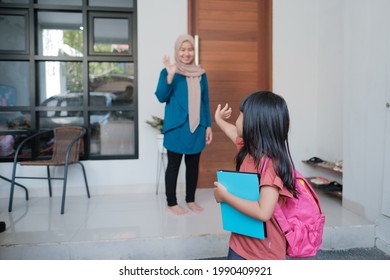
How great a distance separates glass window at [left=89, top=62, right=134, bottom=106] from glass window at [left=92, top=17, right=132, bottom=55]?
14 centimetres

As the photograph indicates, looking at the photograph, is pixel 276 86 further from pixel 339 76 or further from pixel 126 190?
pixel 126 190

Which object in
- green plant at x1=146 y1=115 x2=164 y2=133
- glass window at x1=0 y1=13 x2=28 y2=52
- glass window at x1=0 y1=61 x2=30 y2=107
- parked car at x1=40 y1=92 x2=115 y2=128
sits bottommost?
green plant at x1=146 y1=115 x2=164 y2=133

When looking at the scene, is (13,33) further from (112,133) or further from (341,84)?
(341,84)

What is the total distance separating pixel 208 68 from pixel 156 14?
0.76 meters

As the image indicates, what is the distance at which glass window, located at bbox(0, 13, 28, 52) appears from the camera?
120 inches

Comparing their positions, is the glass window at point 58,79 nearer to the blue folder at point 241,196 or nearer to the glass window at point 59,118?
the glass window at point 59,118

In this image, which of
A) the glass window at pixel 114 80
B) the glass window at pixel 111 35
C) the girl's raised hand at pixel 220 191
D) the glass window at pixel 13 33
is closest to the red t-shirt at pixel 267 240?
the girl's raised hand at pixel 220 191

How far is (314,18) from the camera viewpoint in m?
3.40

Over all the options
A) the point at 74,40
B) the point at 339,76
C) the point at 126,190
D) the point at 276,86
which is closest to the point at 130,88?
the point at 74,40

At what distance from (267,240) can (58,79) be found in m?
2.84

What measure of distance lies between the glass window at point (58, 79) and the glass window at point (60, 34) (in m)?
0.11

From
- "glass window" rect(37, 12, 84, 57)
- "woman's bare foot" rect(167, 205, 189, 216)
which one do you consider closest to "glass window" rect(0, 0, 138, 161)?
"glass window" rect(37, 12, 84, 57)

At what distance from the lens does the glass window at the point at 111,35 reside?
3.18 meters

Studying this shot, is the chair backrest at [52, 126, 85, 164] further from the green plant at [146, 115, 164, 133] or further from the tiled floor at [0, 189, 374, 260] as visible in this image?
the green plant at [146, 115, 164, 133]
